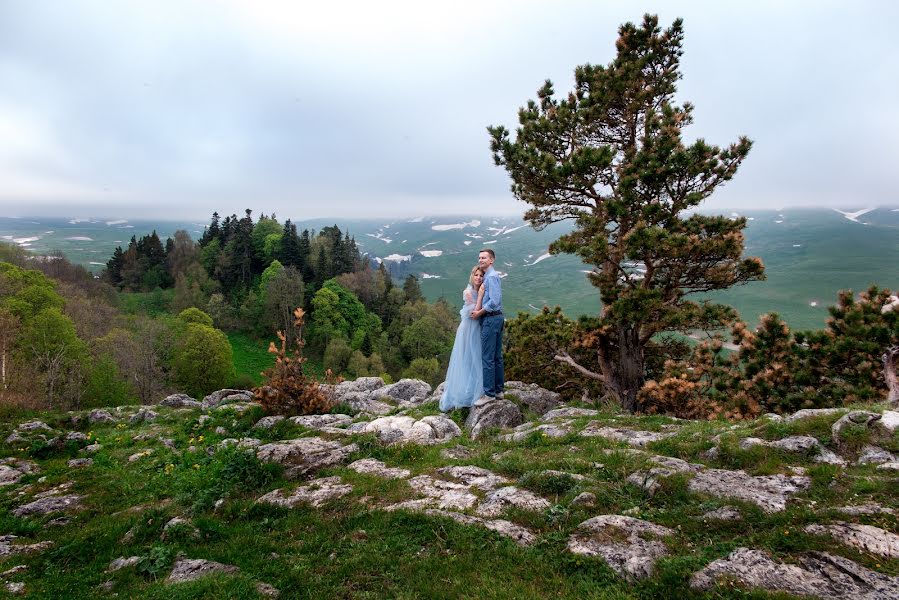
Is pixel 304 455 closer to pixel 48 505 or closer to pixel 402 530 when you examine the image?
pixel 402 530

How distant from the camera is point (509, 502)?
573 centimetres

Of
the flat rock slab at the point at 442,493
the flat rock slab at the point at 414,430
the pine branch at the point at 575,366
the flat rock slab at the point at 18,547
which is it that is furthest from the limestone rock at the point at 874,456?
the flat rock slab at the point at 18,547

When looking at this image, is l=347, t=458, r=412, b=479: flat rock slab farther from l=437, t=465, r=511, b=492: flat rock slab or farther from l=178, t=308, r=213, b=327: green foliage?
l=178, t=308, r=213, b=327: green foliage

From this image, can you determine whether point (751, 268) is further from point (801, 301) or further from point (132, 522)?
point (801, 301)

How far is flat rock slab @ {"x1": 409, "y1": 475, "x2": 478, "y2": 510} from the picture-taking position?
5832 mm

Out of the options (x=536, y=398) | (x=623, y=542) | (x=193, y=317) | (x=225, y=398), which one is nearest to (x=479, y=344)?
(x=536, y=398)

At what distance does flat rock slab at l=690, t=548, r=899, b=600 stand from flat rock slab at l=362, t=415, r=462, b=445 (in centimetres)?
588

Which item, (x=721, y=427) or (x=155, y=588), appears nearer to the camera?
(x=155, y=588)

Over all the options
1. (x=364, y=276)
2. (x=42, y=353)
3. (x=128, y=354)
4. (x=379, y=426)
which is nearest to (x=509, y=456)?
(x=379, y=426)

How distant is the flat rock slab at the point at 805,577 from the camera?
10.8 feet

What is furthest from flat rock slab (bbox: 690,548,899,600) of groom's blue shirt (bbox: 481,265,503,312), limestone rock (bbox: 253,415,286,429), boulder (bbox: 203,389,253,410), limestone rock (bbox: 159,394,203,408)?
limestone rock (bbox: 159,394,203,408)

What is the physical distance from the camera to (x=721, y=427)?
8.12 m

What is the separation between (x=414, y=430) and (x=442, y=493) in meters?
3.15

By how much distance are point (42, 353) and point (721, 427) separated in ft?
145
